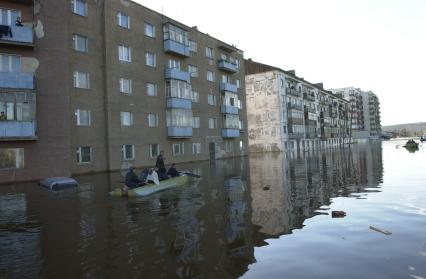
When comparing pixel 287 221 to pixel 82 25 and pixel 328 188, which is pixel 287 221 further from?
pixel 82 25

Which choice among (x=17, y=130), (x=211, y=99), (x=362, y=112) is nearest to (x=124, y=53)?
(x=17, y=130)

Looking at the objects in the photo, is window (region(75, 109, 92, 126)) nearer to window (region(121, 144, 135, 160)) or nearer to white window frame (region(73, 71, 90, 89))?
white window frame (region(73, 71, 90, 89))

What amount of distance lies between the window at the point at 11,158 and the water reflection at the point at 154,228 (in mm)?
7238

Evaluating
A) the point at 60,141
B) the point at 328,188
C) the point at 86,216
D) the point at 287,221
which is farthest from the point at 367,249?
the point at 60,141

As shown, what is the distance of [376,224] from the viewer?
10320mm

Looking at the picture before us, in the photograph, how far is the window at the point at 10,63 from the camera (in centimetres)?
2573

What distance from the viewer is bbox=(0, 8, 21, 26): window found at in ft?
85.0

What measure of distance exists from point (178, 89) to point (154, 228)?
32597 mm

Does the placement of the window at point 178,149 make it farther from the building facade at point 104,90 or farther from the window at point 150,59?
the window at point 150,59

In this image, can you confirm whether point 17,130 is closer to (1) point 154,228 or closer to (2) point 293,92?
(1) point 154,228

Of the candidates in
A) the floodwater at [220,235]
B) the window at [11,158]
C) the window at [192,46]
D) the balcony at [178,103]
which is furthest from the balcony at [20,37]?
the window at [192,46]

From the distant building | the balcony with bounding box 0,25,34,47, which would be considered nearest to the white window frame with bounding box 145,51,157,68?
the balcony with bounding box 0,25,34,47

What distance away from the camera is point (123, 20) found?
1431 inches

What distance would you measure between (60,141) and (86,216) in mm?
16741
